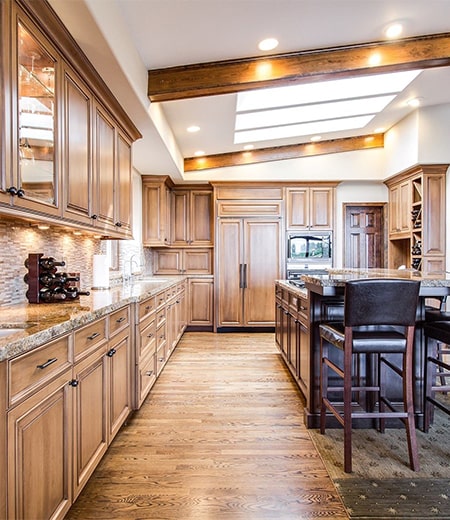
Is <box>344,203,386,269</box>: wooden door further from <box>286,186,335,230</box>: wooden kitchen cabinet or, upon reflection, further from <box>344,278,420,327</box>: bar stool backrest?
<box>344,278,420,327</box>: bar stool backrest

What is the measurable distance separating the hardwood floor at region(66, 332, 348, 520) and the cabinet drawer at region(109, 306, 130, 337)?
29.4 inches

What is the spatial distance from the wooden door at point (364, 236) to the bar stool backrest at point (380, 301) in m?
4.28

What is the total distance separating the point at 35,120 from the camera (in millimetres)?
1754

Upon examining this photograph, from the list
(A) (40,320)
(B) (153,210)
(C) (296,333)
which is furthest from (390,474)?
(B) (153,210)

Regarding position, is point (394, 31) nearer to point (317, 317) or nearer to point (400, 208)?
point (317, 317)

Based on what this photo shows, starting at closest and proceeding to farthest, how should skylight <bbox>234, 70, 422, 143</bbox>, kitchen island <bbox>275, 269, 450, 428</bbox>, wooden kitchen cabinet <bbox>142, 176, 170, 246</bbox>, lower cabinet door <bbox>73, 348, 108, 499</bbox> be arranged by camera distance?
lower cabinet door <bbox>73, 348, 108, 499</bbox> → kitchen island <bbox>275, 269, 450, 428</bbox> → skylight <bbox>234, 70, 422, 143</bbox> → wooden kitchen cabinet <bbox>142, 176, 170, 246</bbox>

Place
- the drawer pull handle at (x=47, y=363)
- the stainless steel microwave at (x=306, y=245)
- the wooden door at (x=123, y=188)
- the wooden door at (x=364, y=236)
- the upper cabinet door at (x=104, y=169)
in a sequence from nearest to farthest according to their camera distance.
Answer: the drawer pull handle at (x=47, y=363) → the upper cabinet door at (x=104, y=169) → the wooden door at (x=123, y=188) → the stainless steel microwave at (x=306, y=245) → the wooden door at (x=364, y=236)

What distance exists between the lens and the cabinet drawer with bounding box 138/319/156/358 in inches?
110

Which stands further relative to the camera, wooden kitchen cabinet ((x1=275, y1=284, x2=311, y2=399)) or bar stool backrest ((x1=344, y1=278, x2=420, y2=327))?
wooden kitchen cabinet ((x1=275, y1=284, x2=311, y2=399))

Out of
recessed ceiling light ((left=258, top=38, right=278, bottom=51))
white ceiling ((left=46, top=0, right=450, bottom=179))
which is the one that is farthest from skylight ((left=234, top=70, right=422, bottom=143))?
recessed ceiling light ((left=258, top=38, right=278, bottom=51))

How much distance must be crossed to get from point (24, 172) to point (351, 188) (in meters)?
5.51

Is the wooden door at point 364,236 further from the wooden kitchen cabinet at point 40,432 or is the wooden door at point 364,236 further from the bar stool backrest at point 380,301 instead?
the wooden kitchen cabinet at point 40,432

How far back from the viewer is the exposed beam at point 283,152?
567cm

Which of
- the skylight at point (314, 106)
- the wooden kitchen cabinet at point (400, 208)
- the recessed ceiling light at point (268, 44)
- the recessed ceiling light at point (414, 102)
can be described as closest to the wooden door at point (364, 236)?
the wooden kitchen cabinet at point (400, 208)
